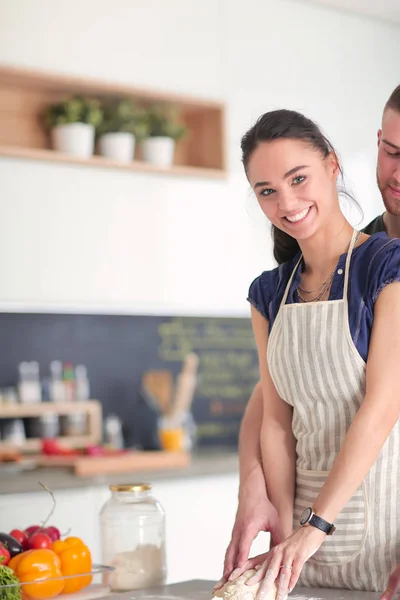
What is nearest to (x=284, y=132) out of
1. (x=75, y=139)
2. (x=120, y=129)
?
(x=75, y=139)

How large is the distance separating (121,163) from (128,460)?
3.59ft

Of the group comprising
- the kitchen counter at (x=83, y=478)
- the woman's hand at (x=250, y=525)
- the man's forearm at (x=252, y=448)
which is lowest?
the kitchen counter at (x=83, y=478)

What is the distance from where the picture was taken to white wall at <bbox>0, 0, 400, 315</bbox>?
10.5 feet

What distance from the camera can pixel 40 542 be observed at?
1534 mm

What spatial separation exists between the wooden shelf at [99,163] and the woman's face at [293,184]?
190 centimetres

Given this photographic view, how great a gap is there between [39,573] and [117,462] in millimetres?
1833

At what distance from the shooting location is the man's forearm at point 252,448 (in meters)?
1.55

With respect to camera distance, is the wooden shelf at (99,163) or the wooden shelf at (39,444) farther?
the wooden shelf at (39,444)

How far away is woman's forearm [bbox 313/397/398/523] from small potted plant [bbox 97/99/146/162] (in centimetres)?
234

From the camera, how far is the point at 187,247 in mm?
3564

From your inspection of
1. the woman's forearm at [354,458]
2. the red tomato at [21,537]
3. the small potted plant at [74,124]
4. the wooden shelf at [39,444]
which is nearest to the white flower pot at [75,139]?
the small potted plant at [74,124]

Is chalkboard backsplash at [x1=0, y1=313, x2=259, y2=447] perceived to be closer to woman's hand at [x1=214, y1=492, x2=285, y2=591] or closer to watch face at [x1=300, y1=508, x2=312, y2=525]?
woman's hand at [x1=214, y1=492, x2=285, y2=591]

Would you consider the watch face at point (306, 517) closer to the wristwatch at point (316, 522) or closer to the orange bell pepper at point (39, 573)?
the wristwatch at point (316, 522)

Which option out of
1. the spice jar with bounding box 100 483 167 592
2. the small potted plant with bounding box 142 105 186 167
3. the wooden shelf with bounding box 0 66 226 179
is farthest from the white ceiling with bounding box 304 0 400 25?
the spice jar with bounding box 100 483 167 592
